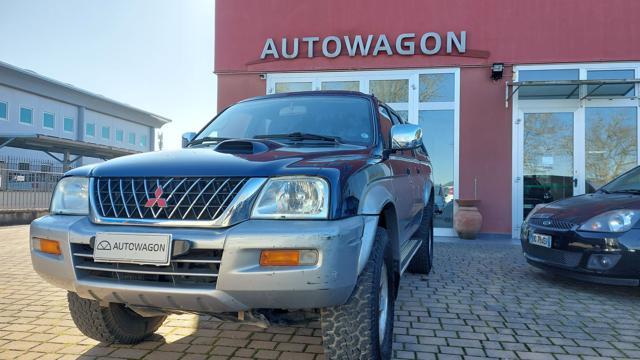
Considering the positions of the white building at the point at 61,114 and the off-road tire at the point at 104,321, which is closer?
the off-road tire at the point at 104,321

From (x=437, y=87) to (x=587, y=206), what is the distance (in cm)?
503

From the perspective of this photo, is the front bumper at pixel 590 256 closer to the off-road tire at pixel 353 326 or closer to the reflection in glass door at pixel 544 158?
the off-road tire at pixel 353 326

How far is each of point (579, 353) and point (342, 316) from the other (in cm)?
189

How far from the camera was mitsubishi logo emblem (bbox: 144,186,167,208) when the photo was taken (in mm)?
2225

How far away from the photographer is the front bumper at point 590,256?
13.8ft

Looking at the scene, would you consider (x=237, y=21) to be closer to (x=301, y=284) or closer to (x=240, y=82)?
(x=240, y=82)

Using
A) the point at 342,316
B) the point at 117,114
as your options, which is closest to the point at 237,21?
the point at 342,316

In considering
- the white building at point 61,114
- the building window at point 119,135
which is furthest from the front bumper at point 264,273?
the building window at point 119,135

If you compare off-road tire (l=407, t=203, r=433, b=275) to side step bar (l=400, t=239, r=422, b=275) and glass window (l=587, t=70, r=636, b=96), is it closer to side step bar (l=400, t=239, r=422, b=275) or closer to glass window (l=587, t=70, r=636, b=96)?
side step bar (l=400, t=239, r=422, b=275)

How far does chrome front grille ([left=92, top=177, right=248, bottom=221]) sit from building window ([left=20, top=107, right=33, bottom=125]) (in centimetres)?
3227

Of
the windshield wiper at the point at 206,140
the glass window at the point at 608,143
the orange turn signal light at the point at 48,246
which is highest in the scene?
the glass window at the point at 608,143

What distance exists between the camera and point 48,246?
2.41 metres

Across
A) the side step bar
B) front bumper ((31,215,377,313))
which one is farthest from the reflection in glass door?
front bumper ((31,215,377,313))

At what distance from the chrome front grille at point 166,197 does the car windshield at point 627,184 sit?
4.68 metres
